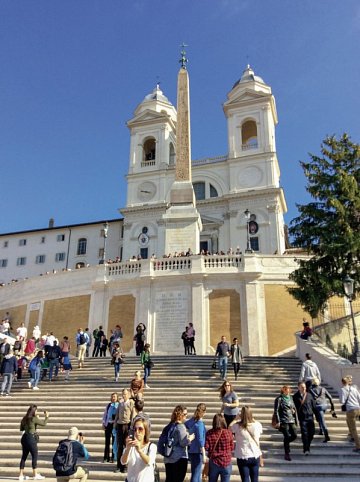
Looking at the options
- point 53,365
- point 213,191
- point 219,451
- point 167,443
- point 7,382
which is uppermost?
point 213,191

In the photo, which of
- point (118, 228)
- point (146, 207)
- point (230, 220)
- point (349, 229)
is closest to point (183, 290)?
point (349, 229)

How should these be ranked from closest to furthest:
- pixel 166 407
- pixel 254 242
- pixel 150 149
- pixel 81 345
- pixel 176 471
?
1. pixel 176 471
2. pixel 166 407
3. pixel 81 345
4. pixel 254 242
5. pixel 150 149

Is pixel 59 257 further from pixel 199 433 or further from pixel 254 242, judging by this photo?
pixel 199 433

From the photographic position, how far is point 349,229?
16.0m

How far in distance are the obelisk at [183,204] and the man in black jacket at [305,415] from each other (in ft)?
56.9

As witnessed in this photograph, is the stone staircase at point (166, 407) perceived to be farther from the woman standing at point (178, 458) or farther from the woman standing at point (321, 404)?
the woman standing at point (178, 458)

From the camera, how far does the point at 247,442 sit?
670 centimetres

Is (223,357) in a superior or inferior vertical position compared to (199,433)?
superior

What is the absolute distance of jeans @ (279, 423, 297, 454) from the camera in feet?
28.0

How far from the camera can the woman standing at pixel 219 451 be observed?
6301mm

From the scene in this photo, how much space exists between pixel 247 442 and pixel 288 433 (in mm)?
2291

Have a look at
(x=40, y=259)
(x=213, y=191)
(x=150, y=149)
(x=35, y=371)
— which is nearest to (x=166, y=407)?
(x=35, y=371)

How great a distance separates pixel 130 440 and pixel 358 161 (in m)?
15.4

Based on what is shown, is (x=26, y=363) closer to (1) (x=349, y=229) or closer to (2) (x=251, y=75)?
(1) (x=349, y=229)
